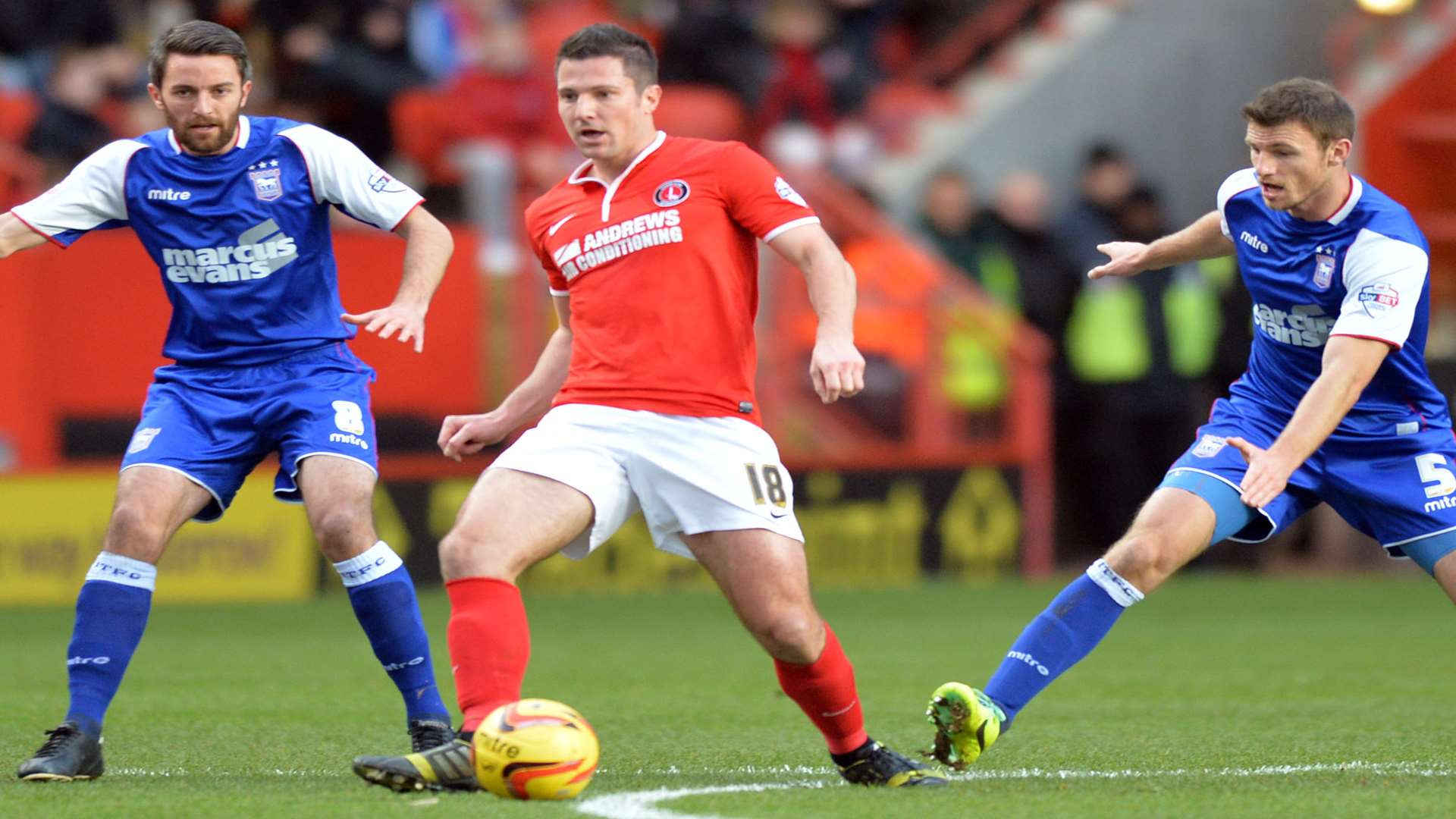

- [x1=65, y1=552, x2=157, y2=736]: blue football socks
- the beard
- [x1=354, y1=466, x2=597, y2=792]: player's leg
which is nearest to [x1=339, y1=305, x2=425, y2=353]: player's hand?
[x1=354, y1=466, x2=597, y2=792]: player's leg

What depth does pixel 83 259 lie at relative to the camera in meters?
12.6

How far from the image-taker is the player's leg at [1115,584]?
19.1ft

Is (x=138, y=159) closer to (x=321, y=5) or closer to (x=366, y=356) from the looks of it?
(x=366, y=356)

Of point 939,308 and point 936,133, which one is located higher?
point 936,133

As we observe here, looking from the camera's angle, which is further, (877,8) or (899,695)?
(877,8)

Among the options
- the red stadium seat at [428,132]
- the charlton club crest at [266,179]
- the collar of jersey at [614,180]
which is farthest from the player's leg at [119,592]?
the red stadium seat at [428,132]

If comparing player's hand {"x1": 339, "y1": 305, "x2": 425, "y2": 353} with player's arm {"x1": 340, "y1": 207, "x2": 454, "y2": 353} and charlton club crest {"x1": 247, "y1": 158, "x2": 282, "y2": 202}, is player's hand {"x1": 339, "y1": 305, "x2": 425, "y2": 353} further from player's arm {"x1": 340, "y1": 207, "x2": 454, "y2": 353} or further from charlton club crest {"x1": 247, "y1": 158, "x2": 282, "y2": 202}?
charlton club crest {"x1": 247, "y1": 158, "x2": 282, "y2": 202}

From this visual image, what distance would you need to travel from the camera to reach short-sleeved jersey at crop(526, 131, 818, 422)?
5.42 m

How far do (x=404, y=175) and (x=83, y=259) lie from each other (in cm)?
243

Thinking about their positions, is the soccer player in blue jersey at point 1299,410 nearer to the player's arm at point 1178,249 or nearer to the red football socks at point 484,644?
the player's arm at point 1178,249

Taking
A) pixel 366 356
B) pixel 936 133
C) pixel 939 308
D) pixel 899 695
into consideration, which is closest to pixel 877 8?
pixel 936 133

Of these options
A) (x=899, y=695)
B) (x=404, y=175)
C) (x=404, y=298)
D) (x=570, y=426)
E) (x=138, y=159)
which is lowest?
(x=899, y=695)

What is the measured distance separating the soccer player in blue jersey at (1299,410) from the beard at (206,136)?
2.55m

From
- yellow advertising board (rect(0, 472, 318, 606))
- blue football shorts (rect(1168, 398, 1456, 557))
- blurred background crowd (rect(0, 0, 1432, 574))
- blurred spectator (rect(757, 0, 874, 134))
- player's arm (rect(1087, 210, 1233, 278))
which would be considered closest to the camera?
blue football shorts (rect(1168, 398, 1456, 557))
